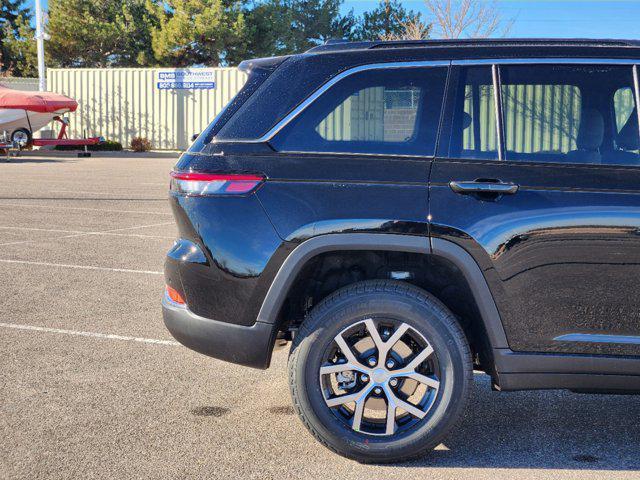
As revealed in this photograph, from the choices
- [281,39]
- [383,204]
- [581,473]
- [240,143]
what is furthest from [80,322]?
[281,39]

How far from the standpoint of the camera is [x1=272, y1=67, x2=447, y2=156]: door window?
3.71 meters

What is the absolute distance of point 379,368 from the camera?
12.0ft

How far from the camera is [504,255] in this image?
3512 mm

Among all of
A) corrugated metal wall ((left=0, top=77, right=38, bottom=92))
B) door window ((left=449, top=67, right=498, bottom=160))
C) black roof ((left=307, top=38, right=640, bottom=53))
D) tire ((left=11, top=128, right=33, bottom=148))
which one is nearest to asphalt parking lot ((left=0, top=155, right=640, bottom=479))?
door window ((left=449, top=67, right=498, bottom=160))

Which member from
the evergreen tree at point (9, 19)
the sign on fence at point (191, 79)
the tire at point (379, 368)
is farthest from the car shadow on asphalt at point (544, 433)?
the evergreen tree at point (9, 19)

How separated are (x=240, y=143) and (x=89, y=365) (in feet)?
7.01

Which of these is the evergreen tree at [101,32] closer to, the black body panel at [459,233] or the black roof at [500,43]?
the black roof at [500,43]

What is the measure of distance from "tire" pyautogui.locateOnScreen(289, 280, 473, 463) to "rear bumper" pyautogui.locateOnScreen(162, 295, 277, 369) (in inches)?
5.5

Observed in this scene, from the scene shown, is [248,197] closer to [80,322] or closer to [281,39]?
[80,322]

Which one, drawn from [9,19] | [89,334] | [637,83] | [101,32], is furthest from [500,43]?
[9,19]

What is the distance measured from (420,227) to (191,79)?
124ft

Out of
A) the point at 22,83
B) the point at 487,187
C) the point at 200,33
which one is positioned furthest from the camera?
the point at 200,33

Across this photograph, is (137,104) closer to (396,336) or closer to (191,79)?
(191,79)

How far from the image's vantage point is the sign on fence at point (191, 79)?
39719 mm
